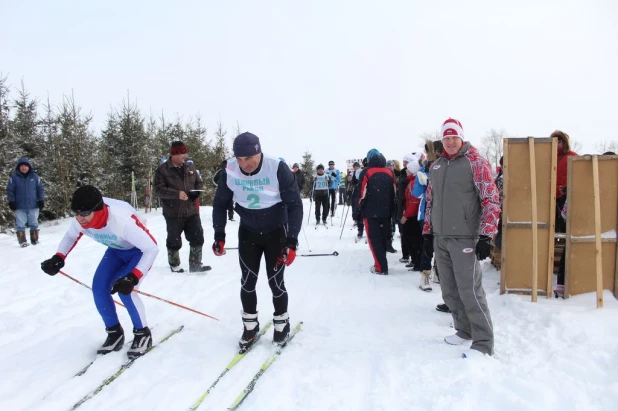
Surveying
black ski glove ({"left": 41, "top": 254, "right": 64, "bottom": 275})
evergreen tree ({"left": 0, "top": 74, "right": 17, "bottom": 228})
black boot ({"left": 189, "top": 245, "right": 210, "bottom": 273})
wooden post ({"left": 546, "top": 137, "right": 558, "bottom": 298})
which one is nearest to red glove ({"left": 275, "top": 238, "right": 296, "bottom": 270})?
black ski glove ({"left": 41, "top": 254, "right": 64, "bottom": 275})

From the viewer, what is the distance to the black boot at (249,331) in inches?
163

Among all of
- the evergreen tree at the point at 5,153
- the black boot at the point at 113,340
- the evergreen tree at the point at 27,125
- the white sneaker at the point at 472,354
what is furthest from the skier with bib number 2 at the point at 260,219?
the evergreen tree at the point at 27,125

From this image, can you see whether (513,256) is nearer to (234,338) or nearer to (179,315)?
(234,338)

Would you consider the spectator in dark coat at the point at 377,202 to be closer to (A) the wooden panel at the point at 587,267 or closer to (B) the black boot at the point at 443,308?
(B) the black boot at the point at 443,308

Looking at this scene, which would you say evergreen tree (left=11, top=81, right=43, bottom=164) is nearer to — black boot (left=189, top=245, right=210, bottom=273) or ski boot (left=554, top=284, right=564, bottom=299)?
black boot (left=189, top=245, right=210, bottom=273)

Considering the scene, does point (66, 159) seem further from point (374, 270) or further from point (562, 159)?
point (562, 159)

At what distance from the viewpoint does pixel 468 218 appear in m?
3.74

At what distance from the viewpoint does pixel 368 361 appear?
12.6 ft

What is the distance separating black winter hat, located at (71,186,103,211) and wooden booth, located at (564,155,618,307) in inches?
212

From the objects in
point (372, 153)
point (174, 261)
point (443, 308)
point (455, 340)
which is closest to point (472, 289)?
point (455, 340)

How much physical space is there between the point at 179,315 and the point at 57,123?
67.3ft

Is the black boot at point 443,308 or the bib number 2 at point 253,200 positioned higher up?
the bib number 2 at point 253,200

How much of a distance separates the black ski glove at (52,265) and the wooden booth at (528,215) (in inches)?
204

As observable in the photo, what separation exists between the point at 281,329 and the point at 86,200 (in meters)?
2.23
